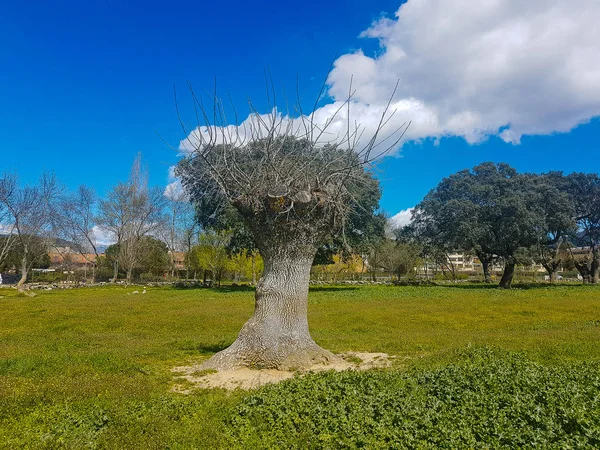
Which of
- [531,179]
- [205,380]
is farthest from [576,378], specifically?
[531,179]

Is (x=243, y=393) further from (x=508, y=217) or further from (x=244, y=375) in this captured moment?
(x=508, y=217)

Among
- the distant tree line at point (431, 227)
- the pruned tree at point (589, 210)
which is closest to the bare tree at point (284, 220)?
the distant tree line at point (431, 227)

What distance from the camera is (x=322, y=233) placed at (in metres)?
11.2

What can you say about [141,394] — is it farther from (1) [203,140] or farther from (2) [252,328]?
(1) [203,140]

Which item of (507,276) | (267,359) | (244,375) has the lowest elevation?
(244,375)

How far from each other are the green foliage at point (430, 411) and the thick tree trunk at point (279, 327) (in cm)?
239

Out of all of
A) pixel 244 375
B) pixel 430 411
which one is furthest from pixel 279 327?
pixel 430 411

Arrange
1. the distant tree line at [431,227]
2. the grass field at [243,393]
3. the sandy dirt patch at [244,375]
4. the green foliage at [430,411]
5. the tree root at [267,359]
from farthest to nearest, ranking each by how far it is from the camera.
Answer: the distant tree line at [431,227], the tree root at [267,359], the sandy dirt patch at [244,375], the grass field at [243,393], the green foliage at [430,411]

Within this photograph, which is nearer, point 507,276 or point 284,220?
point 284,220

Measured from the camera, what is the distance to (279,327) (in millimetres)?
10562

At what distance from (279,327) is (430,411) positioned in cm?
514

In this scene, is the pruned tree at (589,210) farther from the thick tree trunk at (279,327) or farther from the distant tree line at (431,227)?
the thick tree trunk at (279,327)

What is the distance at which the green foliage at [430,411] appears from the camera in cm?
514

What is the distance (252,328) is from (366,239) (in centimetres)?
2824
